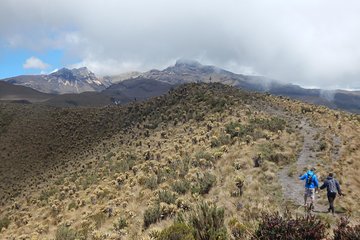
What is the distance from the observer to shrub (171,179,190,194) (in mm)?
21953

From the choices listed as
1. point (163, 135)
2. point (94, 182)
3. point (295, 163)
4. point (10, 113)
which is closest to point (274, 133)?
point (295, 163)

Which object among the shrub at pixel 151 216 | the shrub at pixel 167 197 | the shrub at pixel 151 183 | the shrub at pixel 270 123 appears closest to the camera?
the shrub at pixel 151 216

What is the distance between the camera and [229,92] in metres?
49.7

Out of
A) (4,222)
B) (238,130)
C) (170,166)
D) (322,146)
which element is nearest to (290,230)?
(322,146)

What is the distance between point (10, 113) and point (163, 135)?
122 ft

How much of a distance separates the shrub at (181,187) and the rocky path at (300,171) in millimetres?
5400

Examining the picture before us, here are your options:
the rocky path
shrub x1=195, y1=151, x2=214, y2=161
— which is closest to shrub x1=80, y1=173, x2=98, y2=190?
shrub x1=195, y1=151, x2=214, y2=161

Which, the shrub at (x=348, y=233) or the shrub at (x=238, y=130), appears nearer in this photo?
the shrub at (x=348, y=233)

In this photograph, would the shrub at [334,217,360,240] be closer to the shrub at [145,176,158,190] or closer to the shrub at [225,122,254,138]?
the shrub at [145,176,158,190]

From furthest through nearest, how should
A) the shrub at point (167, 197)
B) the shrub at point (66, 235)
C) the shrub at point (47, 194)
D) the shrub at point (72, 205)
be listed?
the shrub at point (47, 194) < the shrub at point (72, 205) < the shrub at point (167, 197) < the shrub at point (66, 235)

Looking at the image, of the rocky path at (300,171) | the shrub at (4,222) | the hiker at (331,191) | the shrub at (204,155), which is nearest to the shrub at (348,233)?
the hiker at (331,191)

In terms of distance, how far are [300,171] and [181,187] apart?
7136mm

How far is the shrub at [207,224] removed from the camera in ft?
38.8

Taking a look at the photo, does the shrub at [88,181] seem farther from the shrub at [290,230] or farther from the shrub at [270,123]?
the shrub at [290,230]
